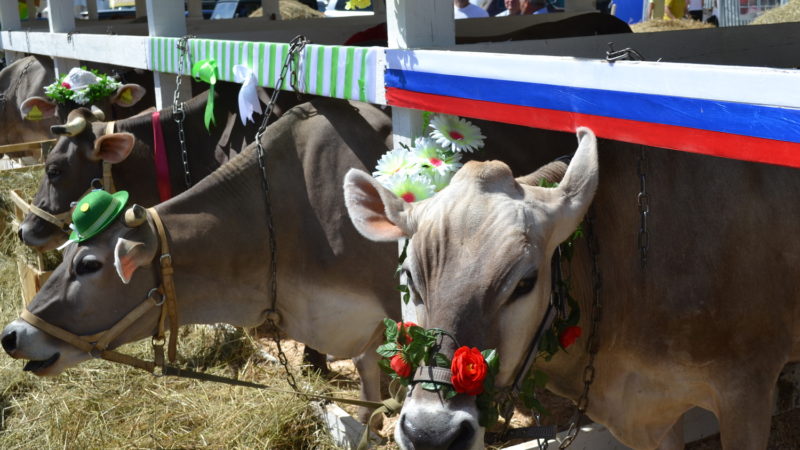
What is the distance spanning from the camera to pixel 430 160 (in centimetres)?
329

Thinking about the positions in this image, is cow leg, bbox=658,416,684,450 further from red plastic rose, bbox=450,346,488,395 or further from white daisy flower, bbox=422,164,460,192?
red plastic rose, bbox=450,346,488,395

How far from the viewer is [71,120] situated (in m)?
5.51

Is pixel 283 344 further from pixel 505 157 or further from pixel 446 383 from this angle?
pixel 446 383

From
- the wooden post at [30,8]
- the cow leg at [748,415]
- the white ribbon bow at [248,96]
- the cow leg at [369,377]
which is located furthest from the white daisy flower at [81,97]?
the wooden post at [30,8]

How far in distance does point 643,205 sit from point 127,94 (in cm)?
461

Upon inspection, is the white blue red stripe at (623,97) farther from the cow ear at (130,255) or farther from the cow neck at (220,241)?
the cow ear at (130,255)

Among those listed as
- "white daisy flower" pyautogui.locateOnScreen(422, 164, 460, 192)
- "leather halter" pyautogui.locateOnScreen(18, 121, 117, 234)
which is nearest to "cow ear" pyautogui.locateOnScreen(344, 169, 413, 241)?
"white daisy flower" pyautogui.locateOnScreen(422, 164, 460, 192)

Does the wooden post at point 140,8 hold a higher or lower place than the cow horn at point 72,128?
higher

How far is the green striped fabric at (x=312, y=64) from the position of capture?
3.70 metres

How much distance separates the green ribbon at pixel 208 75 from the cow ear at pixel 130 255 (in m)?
1.36

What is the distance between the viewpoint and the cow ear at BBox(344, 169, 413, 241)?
289 cm

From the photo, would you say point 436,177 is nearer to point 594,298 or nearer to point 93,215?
point 594,298

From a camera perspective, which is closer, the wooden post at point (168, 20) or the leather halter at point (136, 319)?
the leather halter at point (136, 319)

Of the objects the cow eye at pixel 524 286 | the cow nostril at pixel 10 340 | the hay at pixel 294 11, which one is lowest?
the cow nostril at pixel 10 340
